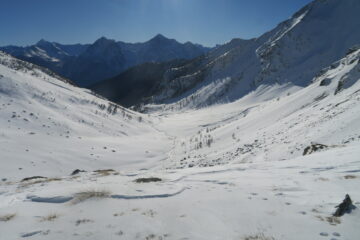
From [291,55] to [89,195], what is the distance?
152 meters

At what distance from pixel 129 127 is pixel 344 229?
5133 cm

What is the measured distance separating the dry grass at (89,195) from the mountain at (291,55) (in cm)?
11746

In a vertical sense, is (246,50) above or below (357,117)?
above

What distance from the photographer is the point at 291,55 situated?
14350cm

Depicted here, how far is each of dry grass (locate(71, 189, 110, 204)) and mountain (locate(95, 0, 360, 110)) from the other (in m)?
117

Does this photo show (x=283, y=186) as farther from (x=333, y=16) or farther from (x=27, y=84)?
(x=333, y=16)

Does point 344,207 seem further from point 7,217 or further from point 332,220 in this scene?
point 7,217

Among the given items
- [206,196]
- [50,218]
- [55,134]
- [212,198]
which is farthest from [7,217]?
[55,134]

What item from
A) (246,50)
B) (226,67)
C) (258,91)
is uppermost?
(246,50)

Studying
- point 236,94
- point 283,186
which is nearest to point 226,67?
point 236,94

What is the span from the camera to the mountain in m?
130

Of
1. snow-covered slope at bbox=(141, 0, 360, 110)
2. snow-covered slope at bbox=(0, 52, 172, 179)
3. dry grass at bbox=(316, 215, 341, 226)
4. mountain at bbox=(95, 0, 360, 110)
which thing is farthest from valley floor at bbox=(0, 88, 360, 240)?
snow-covered slope at bbox=(141, 0, 360, 110)

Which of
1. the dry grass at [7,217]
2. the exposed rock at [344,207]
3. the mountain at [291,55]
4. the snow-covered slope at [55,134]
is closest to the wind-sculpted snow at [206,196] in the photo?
the dry grass at [7,217]

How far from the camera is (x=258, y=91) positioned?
127250 millimetres
